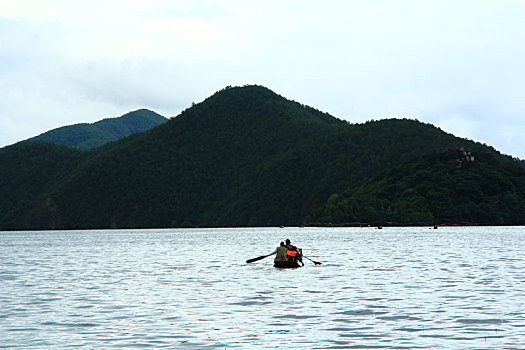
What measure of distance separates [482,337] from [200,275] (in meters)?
35.4

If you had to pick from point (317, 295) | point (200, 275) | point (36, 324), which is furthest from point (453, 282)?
point (36, 324)

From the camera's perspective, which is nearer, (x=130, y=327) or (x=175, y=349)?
(x=175, y=349)

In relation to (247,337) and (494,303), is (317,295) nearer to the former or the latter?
(494,303)

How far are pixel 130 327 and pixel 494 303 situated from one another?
726 inches

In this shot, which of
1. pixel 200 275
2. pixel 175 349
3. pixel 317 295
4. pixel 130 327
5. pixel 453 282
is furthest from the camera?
pixel 200 275

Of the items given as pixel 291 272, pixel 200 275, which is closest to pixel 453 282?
pixel 291 272

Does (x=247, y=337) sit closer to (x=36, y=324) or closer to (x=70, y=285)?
(x=36, y=324)

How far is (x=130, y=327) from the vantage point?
30.4 m

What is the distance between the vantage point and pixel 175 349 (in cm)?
2492

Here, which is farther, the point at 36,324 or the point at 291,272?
the point at 291,272

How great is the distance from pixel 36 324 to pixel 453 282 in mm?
28391

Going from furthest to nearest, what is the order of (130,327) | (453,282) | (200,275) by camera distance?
(200,275) → (453,282) → (130,327)

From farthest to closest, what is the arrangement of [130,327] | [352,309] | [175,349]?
[352,309], [130,327], [175,349]

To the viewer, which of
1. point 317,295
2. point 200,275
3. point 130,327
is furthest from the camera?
point 200,275
